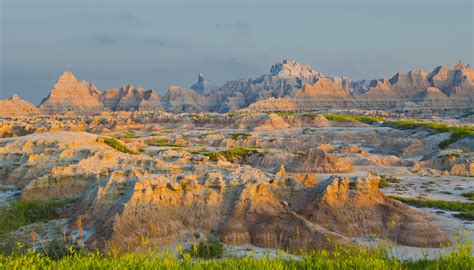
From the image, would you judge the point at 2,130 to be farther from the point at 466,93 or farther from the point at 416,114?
the point at 466,93

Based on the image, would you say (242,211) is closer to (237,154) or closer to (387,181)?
(387,181)

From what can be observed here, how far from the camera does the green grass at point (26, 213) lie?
20.9m

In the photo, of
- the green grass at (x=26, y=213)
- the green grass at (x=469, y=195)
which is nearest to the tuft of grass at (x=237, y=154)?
the green grass at (x=469, y=195)

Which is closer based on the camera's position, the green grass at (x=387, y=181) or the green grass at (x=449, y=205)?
the green grass at (x=449, y=205)

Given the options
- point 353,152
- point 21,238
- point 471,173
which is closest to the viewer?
point 21,238

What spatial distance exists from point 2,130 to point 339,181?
7060 cm

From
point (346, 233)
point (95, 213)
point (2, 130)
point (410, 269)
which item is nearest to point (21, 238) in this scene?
point (95, 213)

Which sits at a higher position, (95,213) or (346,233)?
(95,213)

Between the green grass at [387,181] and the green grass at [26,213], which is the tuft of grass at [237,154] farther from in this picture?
the green grass at [26,213]

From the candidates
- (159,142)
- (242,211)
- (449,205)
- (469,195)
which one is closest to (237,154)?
(159,142)

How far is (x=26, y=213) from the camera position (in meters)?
22.6

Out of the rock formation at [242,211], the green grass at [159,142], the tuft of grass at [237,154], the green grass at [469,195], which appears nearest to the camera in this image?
the rock formation at [242,211]

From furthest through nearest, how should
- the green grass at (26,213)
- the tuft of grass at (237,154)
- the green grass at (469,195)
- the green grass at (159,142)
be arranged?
the green grass at (159,142) < the tuft of grass at (237,154) < the green grass at (469,195) < the green grass at (26,213)

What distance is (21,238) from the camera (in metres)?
18.9
